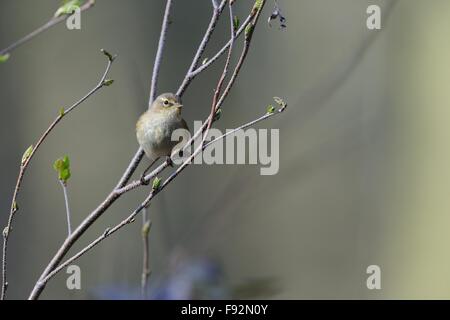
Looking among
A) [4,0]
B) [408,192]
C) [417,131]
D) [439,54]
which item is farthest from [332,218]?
[4,0]

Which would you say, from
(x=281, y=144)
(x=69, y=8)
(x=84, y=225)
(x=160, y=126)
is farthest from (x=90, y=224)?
(x=281, y=144)

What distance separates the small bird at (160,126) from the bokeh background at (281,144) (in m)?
1.71

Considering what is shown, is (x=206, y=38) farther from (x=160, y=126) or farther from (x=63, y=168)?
(x=160, y=126)

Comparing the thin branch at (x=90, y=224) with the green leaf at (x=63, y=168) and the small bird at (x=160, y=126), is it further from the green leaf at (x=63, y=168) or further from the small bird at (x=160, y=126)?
the small bird at (x=160, y=126)

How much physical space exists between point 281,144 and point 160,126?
7.79 ft

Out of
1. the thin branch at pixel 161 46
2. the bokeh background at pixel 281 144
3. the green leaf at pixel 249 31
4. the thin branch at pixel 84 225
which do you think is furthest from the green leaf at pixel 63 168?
the bokeh background at pixel 281 144

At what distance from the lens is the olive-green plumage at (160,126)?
7.72 feet

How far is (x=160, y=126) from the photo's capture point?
252 centimetres

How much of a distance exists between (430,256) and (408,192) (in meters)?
0.52

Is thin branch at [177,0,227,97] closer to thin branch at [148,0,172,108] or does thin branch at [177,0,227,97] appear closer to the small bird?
thin branch at [148,0,172,108]

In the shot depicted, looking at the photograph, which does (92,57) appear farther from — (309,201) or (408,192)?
(408,192)

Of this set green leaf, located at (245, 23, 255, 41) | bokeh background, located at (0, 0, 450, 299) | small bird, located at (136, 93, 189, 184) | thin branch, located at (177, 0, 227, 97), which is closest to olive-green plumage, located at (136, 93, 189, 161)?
small bird, located at (136, 93, 189, 184)

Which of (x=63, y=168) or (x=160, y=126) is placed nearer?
(x=63, y=168)

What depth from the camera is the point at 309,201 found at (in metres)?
5.06
